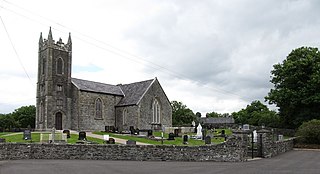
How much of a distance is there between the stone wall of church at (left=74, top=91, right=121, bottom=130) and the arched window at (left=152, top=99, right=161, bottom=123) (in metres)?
6.05

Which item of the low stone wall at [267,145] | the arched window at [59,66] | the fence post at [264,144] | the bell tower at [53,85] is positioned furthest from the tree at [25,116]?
the fence post at [264,144]

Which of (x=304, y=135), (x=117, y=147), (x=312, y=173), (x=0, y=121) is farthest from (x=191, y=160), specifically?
(x=0, y=121)

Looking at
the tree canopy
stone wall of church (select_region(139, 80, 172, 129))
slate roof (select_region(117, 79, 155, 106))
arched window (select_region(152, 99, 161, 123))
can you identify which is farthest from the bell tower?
the tree canopy

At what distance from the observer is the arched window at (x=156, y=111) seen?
1979 inches

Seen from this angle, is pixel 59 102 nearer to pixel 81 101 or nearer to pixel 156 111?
pixel 81 101

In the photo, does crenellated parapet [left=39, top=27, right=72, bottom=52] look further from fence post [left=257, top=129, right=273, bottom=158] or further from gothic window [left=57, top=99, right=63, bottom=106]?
fence post [left=257, top=129, right=273, bottom=158]

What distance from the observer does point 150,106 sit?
49.4 meters

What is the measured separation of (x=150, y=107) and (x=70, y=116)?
1222 cm

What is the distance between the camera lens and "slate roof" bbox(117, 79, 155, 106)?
1901 inches

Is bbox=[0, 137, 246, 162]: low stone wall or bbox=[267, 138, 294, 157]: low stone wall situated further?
bbox=[267, 138, 294, 157]: low stone wall

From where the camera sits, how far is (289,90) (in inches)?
1758

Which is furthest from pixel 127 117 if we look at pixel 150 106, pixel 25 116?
pixel 25 116

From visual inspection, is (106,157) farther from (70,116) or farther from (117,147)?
(70,116)

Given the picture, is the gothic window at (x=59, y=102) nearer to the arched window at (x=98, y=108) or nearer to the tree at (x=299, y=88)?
the arched window at (x=98, y=108)
